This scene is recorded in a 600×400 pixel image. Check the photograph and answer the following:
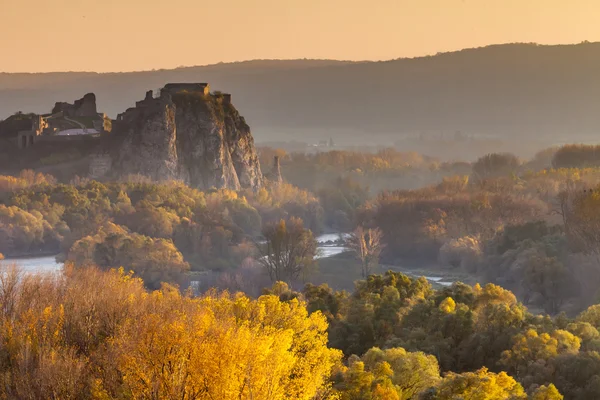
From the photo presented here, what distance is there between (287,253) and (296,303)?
5373 centimetres

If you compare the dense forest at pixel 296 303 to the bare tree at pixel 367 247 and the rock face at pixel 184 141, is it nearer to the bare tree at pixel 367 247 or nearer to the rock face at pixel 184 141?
the bare tree at pixel 367 247

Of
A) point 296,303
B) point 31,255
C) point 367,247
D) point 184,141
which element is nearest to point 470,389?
point 296,303

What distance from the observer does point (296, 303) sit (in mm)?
57156

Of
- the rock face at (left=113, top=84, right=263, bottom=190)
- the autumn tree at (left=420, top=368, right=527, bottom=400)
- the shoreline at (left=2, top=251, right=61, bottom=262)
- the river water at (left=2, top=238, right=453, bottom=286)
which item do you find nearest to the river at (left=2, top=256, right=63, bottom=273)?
the river water at (left=2, top=238, right=453, bottom=286)

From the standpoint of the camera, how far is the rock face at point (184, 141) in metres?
165

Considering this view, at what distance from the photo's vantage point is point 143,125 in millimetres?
164125

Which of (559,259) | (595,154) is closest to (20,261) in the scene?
(559,259)

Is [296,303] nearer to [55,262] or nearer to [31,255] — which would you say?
[55,262]

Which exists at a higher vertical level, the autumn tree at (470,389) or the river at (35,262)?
the autumn tree at (470,389)

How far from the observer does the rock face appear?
16500 cm

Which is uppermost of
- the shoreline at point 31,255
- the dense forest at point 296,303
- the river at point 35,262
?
the dense forest at point 296,303

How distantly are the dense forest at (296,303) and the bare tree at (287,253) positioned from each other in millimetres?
209

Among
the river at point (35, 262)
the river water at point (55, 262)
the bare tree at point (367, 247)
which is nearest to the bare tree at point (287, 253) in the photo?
the bare tree at point (367, 247)

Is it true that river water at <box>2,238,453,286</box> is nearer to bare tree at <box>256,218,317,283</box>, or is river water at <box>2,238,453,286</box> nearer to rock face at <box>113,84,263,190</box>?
bare tree at <box>256,218,317,283</box>
